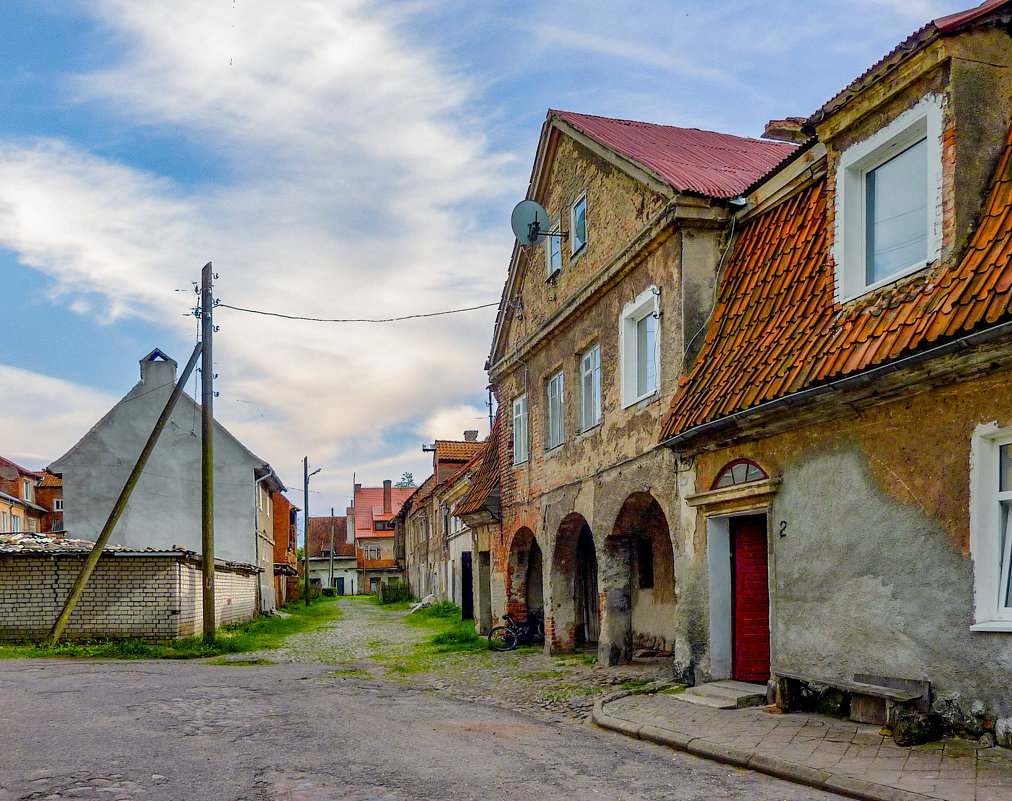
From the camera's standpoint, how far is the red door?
10.9 m

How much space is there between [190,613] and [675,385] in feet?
45.1

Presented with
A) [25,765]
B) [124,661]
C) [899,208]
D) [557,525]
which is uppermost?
[899,208]

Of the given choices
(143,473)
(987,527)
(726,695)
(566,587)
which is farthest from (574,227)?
(143,473)

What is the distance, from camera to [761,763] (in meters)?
7.28

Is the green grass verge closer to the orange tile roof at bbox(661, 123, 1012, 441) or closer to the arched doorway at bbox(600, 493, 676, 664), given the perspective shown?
the arched doorway at bbox(600, 493, 676, 664)

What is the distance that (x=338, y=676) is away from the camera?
47.0ft

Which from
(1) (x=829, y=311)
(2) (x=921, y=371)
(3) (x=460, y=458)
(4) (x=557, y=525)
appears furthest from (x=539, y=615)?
(3) (x=460, y=458)

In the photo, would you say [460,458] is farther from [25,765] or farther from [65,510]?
[25,765]

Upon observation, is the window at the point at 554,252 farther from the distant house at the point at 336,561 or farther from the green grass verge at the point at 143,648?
the distant house at the point at 336,561

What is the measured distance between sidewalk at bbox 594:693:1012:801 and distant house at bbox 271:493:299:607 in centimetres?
3362

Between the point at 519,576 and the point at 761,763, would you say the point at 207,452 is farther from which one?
the point at 761,763

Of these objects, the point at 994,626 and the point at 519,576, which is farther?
the point at 519,576

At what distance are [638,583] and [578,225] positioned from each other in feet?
19.0

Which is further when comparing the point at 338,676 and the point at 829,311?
the point at 338,676
